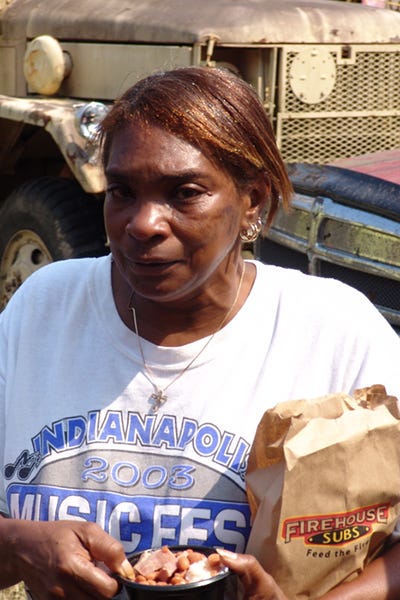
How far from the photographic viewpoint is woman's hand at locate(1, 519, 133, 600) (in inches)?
71.7

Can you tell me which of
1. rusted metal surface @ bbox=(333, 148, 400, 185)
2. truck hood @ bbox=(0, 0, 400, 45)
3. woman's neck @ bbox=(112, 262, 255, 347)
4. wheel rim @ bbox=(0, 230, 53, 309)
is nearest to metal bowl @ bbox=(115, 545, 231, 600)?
woman's neck @ bbox=(112, 262, 255, 347)

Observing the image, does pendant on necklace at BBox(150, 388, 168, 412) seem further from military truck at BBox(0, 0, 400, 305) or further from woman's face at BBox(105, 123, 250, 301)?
military truck at BBox(0, 0, 400, 305)

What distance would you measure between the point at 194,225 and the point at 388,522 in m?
0.58

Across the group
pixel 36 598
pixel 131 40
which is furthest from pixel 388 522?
pixel 131 40

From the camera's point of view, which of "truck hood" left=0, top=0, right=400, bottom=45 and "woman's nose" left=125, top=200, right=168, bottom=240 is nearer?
"woman's nose" left=125, top=200, right=168, bottom=240

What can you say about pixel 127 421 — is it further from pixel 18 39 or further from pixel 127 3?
pixel 18 39

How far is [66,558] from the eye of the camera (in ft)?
6.05

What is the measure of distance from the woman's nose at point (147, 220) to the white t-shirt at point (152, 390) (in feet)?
0.76

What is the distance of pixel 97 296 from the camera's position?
2.20 metres

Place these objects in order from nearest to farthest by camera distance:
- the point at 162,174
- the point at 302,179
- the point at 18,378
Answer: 1. the point at 162,174
2. the point at 18,378
3. the point at 302,179

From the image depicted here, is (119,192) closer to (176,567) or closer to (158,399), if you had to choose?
(158,399)

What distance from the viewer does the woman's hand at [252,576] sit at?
1774 millimetres

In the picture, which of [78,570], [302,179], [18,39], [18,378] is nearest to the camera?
[78,570]

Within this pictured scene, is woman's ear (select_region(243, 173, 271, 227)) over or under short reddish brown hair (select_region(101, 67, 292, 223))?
under
